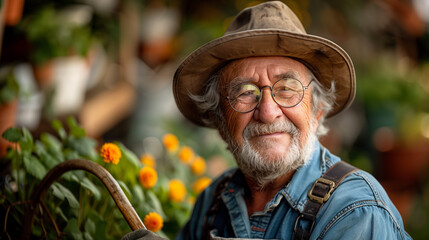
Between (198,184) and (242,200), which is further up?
(242,200)

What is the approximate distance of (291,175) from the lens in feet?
6.09

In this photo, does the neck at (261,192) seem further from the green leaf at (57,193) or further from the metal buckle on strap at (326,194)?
the green leaf at (57,193)

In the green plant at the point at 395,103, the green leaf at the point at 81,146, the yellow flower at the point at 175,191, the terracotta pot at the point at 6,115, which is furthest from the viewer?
the green plant at the point at 395,103

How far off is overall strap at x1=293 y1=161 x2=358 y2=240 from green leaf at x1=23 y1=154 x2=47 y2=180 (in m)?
1.13

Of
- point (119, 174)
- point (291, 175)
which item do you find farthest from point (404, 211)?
point (119, 174)

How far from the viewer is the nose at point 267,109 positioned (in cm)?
172

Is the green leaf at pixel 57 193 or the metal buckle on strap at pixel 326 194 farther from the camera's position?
the green leaf at pixel 57 193

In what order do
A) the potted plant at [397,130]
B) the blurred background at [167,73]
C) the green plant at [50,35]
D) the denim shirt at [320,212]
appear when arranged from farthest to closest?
the potted plant at [397,130]
the blurred background at [167,73]
the green plant at [50,35]
the denim shirt at [320,212]

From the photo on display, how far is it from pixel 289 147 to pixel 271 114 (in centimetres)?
17

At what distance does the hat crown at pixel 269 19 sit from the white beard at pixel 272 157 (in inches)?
16.3

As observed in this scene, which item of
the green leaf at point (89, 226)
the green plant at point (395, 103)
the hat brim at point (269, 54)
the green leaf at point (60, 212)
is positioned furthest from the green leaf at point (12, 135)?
the green plant at point (395, 103)

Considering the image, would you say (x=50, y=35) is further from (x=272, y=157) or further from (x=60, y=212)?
(x=272, y=157)

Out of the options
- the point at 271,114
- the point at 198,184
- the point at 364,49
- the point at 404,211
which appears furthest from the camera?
the point at 364,49

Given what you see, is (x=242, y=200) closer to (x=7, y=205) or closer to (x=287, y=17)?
(x=287, y=17)
